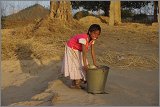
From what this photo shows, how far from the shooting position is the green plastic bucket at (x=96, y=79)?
6.68 meters

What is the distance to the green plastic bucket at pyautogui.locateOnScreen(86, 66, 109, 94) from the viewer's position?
668 cm

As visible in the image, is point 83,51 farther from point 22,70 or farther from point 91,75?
point 22,70

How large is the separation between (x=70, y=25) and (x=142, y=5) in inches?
457

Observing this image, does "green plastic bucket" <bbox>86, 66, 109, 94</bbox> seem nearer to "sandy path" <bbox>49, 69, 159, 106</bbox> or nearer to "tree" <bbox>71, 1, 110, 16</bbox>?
"sandy path" <bbox>49, 69, 159, 106</bbox>

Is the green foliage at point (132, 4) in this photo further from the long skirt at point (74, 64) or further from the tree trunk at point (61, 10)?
the long skirt at point (74, 64)

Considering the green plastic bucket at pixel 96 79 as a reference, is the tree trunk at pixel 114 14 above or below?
above

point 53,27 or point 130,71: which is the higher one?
point 53,27

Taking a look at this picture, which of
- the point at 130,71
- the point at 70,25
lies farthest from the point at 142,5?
the point at 130,71

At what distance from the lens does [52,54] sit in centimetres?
1099

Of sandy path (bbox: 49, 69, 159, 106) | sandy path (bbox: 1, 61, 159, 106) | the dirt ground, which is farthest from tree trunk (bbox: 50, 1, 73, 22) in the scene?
sandy path (bbox: 49, 69, 159, 106)

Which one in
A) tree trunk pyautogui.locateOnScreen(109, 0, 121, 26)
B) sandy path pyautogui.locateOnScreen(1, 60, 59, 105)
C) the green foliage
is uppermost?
the green foliage

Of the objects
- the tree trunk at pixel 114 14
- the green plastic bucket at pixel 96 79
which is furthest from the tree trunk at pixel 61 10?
the green plastic bucket at pixel 96 79

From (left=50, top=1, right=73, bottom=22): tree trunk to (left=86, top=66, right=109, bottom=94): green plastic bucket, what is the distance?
8216 millimetres

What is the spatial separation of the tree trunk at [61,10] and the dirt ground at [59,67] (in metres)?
0.53
